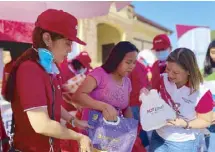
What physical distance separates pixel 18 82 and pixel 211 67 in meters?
2.19

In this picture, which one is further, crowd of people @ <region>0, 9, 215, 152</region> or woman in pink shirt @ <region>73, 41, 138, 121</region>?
woman in pink shirt @ <region>73, 41, 138, 121</region>

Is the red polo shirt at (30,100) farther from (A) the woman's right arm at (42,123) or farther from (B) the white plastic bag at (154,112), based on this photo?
(B) the white plastic bag at (154,112)

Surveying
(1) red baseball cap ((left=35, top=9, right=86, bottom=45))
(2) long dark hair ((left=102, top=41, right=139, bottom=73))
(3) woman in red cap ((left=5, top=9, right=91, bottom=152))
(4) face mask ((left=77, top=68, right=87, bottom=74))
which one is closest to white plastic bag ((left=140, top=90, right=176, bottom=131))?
(2) long dark hair ((left=102, top=41, right=139, bottom=73))

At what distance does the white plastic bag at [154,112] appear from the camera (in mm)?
1896

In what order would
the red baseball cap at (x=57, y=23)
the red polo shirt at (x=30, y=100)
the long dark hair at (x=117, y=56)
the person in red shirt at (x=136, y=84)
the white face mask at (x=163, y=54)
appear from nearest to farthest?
the red polo shirt at (x=30, y=100), the red baseball cap at (x=57, y=23), the long dark hair at (x=117, y=56), the person in red shirt at (x=136, y=84), the white face mask at (x=163, y=54)

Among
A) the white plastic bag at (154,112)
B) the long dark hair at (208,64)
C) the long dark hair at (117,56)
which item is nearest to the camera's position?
the white plastic bag at (154,112)

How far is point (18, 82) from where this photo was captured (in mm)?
1272

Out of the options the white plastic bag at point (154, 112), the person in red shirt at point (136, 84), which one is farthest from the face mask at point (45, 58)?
the person in red shirt at point (136, 84)

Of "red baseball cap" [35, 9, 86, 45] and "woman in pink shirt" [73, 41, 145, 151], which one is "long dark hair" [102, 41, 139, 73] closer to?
"woman in pink shirt" [73, 41, 145, 151]

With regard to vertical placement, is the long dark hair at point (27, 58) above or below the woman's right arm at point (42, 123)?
above

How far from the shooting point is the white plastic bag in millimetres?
1896

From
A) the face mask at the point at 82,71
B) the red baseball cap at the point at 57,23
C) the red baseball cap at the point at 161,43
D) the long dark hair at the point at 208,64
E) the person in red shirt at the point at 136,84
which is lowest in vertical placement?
the person in red shirt at the point at 136,84

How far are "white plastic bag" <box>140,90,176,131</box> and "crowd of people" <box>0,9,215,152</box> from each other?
52mm

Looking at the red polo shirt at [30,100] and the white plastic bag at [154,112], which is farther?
the white plastic bag at [154,112]
